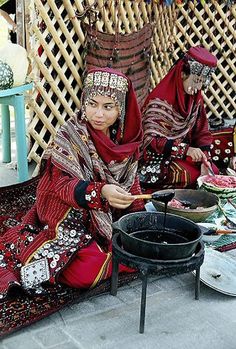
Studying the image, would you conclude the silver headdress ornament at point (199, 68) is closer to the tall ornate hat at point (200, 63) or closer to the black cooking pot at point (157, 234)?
the tall ornate hat at point (200, 63)

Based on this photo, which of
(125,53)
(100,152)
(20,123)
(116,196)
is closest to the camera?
(116,196)

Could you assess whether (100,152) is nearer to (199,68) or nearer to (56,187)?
(56,187)

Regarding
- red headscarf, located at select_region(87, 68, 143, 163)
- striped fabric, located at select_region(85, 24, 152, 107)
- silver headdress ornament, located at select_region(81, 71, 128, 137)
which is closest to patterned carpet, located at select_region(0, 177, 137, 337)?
red headscarf, located at select_region(87, 68, 143, 163)

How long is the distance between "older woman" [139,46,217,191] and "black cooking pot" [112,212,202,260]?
1.29 m

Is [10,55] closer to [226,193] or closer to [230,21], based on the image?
[226,193]

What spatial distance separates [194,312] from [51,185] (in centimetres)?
78

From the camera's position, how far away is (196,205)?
9.30 feet

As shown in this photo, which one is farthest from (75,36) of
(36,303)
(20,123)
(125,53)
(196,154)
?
(36,303)

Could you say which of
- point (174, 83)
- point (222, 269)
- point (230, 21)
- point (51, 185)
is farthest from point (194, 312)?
point (230, 21)

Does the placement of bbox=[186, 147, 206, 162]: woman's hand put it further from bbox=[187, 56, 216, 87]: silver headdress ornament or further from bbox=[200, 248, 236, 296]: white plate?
bbox=[200, 248, 236, 296]: white plate

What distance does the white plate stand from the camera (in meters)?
2.26

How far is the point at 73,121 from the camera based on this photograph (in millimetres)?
2281

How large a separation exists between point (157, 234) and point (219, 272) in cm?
45

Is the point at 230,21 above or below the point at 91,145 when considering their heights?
above
